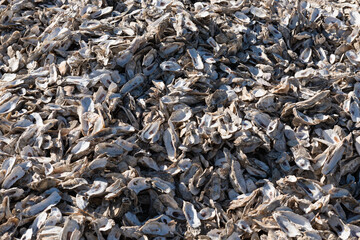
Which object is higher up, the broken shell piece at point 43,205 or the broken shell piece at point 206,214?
the broken shell piece at point 43,205

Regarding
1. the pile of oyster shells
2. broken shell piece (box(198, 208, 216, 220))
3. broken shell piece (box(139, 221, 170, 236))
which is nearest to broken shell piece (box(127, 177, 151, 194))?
the pile of oyster shells

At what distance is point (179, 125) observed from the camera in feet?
7.64

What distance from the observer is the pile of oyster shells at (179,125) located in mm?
2035

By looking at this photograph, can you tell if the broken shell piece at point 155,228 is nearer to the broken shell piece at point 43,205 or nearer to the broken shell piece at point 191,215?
the broken shell piece at point 191,215

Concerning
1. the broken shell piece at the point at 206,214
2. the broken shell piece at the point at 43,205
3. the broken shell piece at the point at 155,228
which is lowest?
the broken shell piece at the point at 206,214

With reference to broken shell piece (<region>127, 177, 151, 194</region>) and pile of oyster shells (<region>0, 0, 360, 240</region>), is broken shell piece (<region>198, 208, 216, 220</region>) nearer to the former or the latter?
pile of oyster shells (<region>0, 0, 360, 240</region>)

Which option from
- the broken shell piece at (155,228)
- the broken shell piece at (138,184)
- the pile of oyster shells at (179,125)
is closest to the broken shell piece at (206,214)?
the pile of oyster shells at (179,125)

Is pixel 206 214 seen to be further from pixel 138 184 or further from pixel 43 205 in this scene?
pixel 43 205

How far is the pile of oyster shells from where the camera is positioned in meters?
2.04

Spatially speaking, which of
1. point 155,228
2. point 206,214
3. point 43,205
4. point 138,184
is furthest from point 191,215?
point 43,205

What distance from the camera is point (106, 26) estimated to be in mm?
2754

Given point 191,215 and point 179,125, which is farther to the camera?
point 179,125

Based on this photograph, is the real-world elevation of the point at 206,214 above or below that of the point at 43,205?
below

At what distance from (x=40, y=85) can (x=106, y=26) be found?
0.54 m
